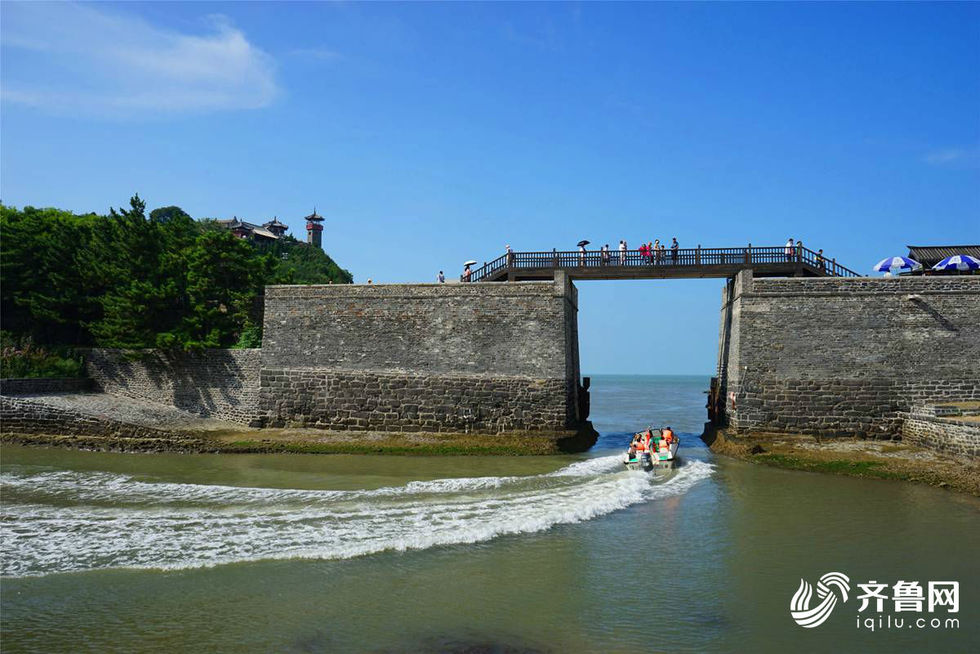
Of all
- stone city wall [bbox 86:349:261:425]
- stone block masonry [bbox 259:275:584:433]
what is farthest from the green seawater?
stone city wall [bbox 86:349:261:425]

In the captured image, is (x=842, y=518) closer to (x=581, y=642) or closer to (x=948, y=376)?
(x=581, y=642)

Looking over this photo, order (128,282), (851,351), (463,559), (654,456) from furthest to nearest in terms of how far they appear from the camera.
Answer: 1. (128,282)
2. (851,351)
3. (654,456)
4. (463,559)

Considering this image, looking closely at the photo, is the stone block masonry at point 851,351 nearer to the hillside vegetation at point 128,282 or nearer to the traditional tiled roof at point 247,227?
the hillside vegetation at point 128,282

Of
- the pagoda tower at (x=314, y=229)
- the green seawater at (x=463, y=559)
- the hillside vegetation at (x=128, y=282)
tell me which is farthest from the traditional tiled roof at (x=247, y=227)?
the green seawater at (x=463, y=559)

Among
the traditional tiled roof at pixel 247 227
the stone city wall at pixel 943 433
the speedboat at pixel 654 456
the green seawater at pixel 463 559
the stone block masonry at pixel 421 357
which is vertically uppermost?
the traditional tiled roof at pixel 247 227

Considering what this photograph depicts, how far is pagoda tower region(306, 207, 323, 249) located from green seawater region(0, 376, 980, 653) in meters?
63.7

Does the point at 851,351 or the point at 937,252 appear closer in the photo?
the point at 851,351

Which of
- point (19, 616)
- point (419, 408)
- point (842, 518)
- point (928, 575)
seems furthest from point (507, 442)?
point (19, 616)

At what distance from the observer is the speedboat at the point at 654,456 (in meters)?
16.9

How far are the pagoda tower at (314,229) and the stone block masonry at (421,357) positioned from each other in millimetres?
57520

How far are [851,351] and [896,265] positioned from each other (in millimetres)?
3031

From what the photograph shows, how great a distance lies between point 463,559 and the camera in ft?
30.8

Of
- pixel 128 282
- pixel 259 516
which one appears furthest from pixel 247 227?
pixel 259 516

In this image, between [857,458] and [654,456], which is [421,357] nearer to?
[654,456]
